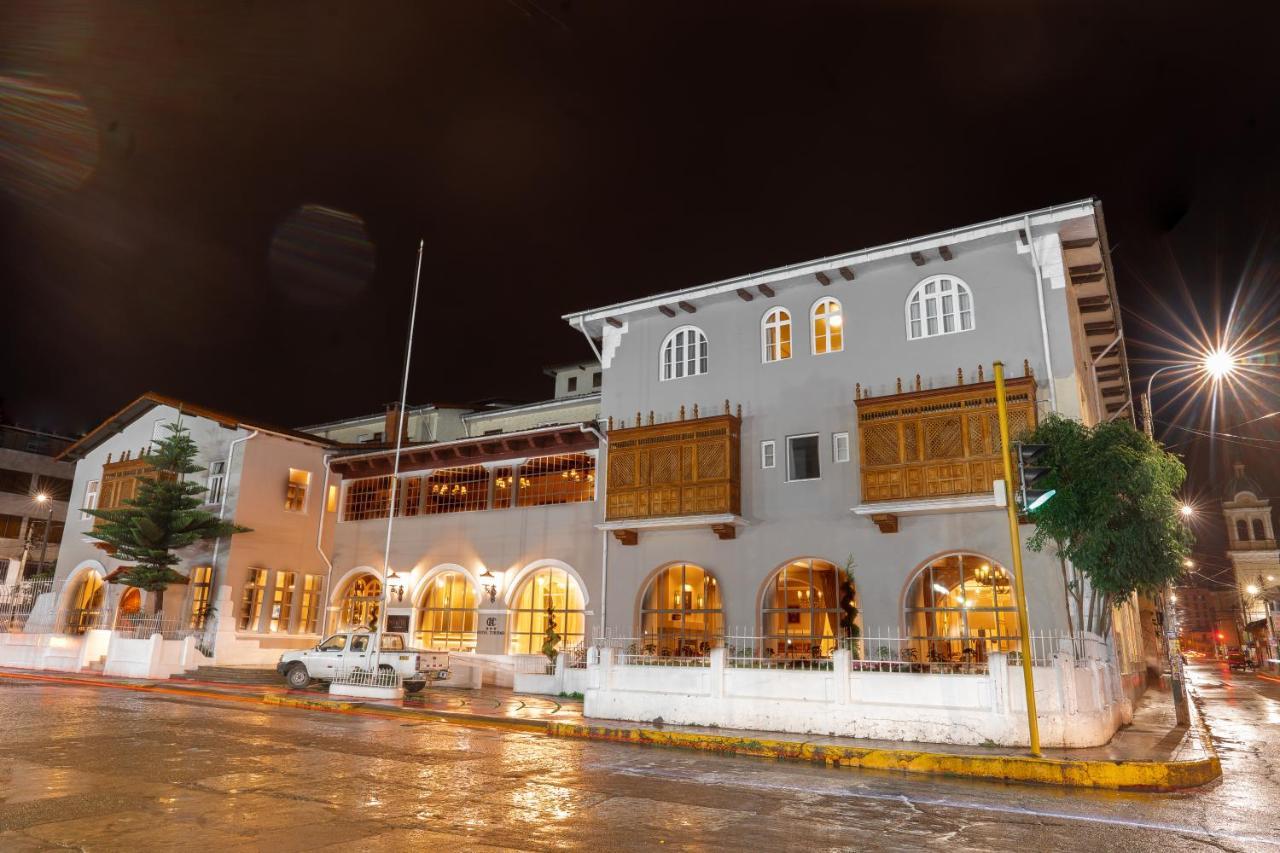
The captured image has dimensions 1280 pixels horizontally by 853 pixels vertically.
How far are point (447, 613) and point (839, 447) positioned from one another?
14.9 m

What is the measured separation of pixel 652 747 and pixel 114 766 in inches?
300

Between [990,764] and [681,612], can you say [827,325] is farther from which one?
[990,764]

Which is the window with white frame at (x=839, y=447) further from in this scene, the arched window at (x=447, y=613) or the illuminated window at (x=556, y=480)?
the arched window at (x=447, y=613)

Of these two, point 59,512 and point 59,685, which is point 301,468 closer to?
point 59,685

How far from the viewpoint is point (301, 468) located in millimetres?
31359

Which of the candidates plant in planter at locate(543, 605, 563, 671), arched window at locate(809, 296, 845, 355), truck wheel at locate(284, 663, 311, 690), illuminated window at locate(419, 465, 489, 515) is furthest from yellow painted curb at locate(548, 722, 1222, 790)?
illuminated window at locate(419, 465, 489, 515)

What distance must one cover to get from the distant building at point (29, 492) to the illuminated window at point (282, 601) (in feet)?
86.2

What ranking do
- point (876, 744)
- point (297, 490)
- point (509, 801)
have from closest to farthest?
point (509, 801) → point (876, 744) → point (297, 490)

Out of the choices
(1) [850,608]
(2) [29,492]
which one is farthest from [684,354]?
(2) [29,492]

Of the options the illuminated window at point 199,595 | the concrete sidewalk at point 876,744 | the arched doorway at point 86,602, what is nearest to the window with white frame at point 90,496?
the arched doorway at point 86,602

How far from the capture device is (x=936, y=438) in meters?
18.5

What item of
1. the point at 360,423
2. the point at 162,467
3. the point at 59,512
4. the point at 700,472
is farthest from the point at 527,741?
the point at 59,512

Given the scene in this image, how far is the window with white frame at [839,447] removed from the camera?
66.9 feet

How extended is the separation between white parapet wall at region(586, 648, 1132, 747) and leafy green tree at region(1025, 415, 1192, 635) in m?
1.89
